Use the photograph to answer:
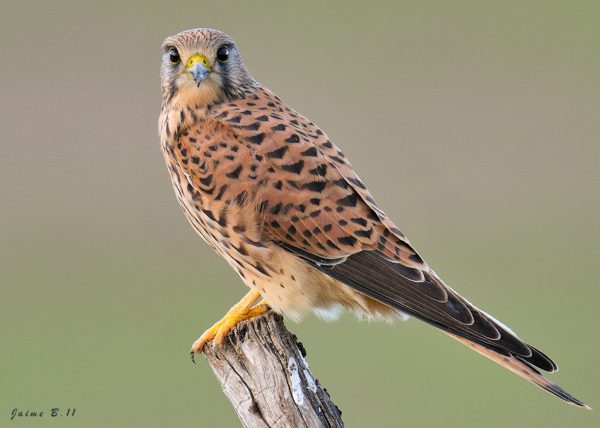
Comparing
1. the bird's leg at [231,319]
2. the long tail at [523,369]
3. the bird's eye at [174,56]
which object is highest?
the bird's eye at [174,56]

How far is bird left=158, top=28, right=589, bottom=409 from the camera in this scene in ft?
17.6

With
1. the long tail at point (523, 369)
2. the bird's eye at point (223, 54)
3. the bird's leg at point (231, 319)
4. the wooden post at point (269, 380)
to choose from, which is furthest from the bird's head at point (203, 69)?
the long tail at point (523, 369)

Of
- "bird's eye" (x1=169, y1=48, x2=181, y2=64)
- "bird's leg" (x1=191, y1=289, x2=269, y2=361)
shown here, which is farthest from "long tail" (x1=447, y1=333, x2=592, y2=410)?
"bird's eye" (x1=169, y1=48, x2=181, y2=64)

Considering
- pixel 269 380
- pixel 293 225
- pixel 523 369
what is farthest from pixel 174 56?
pixel 523 369

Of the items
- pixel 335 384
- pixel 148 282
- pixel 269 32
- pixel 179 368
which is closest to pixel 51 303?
pixel 148 282

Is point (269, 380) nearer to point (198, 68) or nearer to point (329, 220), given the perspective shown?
point (329, 220)

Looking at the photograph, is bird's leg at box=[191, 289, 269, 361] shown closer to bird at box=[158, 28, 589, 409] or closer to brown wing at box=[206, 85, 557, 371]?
bird at box=[158, 28, 589, 409]

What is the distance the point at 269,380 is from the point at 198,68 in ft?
5.70

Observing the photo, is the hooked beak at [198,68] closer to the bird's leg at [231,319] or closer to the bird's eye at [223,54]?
the bird's eye at [223,54]

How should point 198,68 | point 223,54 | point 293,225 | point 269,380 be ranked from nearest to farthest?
point 269,380
point 293,225
point 198,68
point 223,54

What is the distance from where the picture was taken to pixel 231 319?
18.1 ft

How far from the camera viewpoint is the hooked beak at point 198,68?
5.88 meters

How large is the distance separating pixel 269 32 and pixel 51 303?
7009 millimetres

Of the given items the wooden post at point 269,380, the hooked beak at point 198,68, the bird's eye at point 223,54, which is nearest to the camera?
the wooden post at point 269,380
